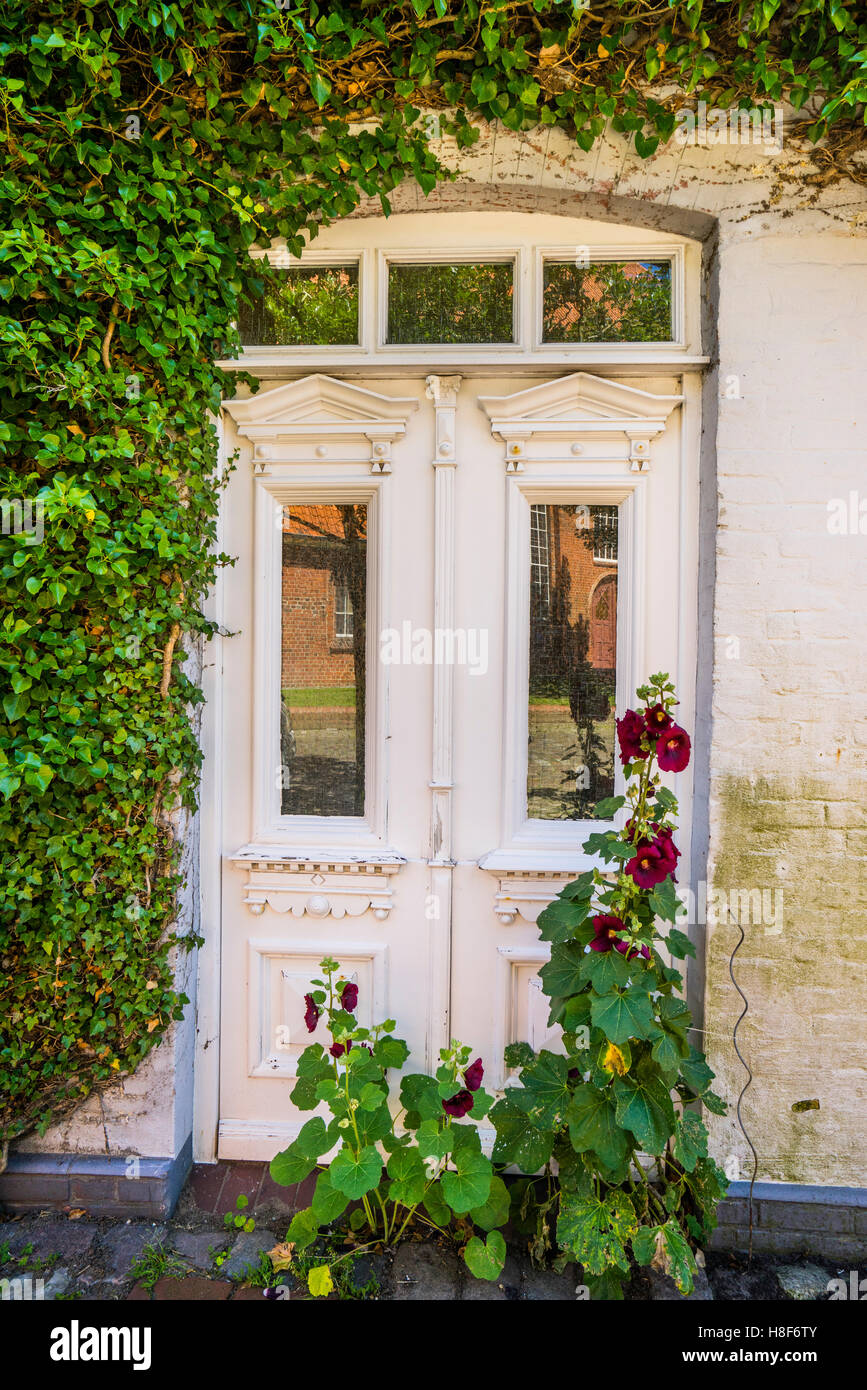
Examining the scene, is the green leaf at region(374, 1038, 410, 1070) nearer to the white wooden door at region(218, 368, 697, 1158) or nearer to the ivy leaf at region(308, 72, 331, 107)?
the white wooden door at region(218, 368, 697, 1158)

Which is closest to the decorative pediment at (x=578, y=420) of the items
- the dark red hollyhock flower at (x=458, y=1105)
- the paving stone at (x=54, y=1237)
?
the dark red hollyhock flower at (x=458, y=1105)

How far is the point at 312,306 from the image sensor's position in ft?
9.11

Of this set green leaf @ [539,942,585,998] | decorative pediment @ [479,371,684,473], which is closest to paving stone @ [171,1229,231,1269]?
green leaf @ [539,942,585,998]

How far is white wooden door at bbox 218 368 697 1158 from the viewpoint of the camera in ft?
8.86

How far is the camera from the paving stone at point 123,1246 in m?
2.33

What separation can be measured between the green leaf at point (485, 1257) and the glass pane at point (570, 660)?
1386 millimetres

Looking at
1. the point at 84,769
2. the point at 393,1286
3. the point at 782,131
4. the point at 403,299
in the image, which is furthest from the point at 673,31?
the point at 393,1286

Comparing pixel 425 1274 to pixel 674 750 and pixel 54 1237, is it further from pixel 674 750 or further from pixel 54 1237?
pixel 674 750

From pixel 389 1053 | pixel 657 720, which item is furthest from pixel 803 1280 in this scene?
pixel 657 720

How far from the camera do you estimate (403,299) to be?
2766mm

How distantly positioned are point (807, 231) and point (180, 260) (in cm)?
218

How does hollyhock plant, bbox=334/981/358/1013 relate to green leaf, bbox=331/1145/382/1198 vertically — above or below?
above

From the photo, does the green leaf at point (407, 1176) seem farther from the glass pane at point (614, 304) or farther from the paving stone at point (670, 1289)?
the glass pane at point (614, 304)

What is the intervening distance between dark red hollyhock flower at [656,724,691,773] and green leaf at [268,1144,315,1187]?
1.71 m
